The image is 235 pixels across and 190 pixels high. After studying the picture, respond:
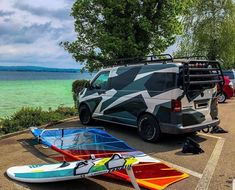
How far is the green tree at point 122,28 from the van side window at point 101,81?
542cm

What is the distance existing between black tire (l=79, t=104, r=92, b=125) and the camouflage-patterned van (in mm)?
1088

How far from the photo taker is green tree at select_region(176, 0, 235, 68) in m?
30.3

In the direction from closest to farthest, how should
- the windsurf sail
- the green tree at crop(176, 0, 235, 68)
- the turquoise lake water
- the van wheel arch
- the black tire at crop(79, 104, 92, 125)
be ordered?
the windsurf sail
the van wheel arch
the black tire at crop(79, 104, 92, 125)
the turquoise lake water
the green tree at crop(176, 0, 235, 68)

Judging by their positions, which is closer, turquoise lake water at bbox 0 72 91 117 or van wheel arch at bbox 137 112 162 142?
van wheel arch at bbox 137 112 162 142

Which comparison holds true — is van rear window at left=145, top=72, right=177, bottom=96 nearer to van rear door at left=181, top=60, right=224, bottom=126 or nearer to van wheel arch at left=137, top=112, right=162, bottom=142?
van rear door at left=181, top=60, right=224, bottom=126

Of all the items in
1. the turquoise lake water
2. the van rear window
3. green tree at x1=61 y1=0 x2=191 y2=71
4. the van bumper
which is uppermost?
green tree at x1=61 y1=0 x2=191 y2=71

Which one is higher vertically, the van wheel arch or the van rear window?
the van rear window

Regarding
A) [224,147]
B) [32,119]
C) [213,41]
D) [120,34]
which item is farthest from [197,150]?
[213,41]

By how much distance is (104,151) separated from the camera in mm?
8141

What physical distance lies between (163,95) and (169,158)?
1769mm

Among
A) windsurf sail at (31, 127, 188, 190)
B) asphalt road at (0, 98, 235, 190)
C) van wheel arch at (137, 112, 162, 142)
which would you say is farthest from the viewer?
van wheel arch at (137, 112, 162, 142)

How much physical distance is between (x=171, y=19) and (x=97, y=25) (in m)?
3.71

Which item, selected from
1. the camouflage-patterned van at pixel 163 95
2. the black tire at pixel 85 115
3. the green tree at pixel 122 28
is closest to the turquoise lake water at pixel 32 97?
the green tree at pixel 122 28

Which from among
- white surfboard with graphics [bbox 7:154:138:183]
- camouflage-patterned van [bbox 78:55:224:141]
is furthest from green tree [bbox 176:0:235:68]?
white surfboard with graphics [bbox 7:154:138:183]
